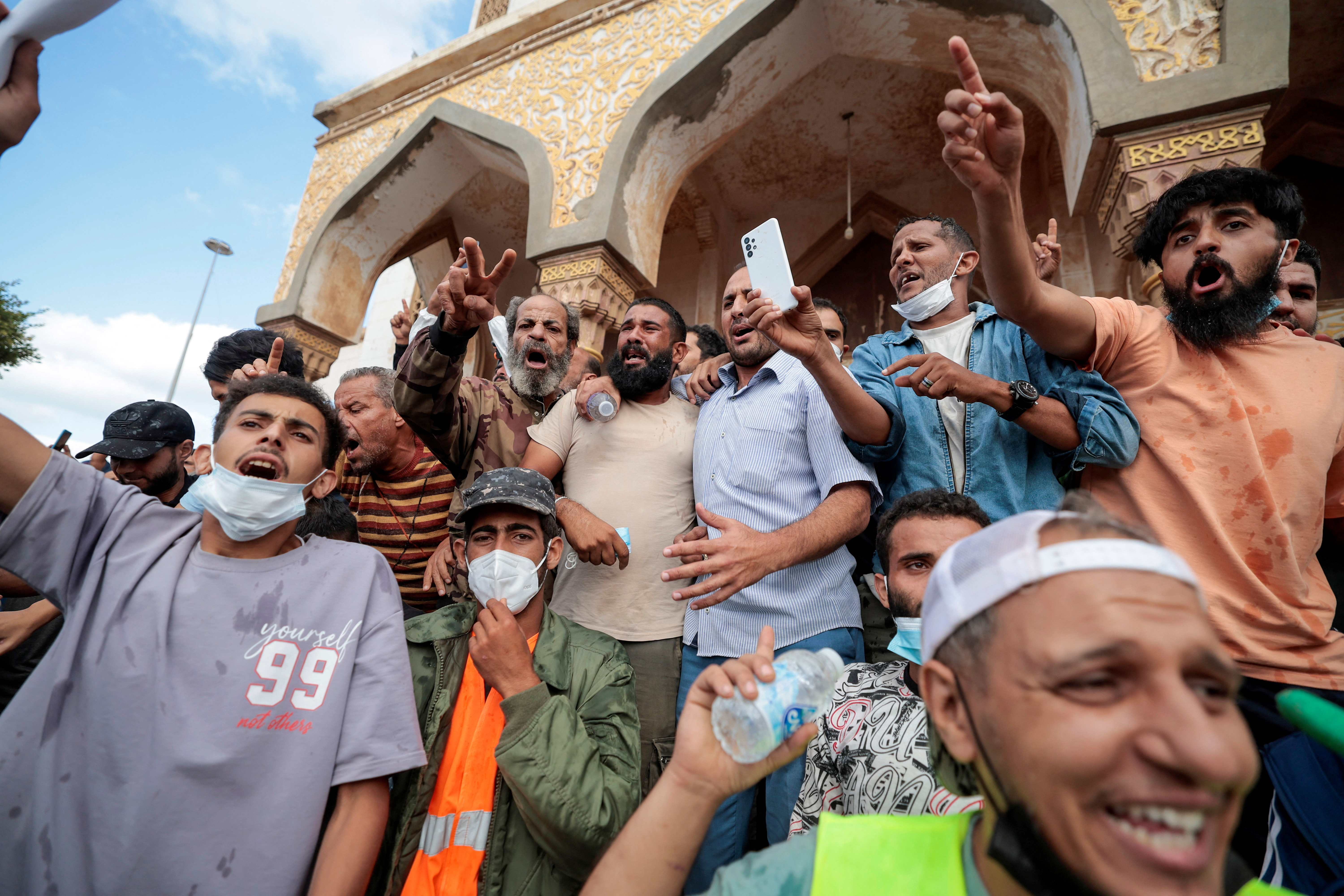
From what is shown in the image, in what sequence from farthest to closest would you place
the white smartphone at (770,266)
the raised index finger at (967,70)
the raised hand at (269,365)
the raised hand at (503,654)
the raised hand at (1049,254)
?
the raised hand at (1049,254) → the raised hand at (269,365) → the white smartphone at (770,266) → the raised hand at (503,654) → the raised index finger at (967,70)

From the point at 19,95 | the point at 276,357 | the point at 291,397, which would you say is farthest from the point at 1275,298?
the point at 276,357

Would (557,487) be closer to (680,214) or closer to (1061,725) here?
(1061,725)

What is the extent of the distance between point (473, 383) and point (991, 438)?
7.24 feet

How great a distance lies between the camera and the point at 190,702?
4.38ft

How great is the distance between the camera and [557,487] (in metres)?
2.75

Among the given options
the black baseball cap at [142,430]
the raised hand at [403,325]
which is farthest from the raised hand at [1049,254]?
the black baseball cap at [142,430]

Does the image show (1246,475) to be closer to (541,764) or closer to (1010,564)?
(1010,564)

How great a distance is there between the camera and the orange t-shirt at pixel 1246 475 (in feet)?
4.85

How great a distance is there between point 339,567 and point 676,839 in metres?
1.11

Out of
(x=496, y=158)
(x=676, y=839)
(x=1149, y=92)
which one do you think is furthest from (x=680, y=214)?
(x=676, y=839)

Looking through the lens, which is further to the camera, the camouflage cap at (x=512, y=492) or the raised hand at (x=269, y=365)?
the raised hand at (x=269, y=365)

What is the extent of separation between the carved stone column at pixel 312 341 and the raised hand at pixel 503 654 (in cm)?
558

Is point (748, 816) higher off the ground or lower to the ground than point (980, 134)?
lower

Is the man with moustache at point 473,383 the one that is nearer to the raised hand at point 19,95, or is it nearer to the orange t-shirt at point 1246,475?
the raised hand at point 19,95
